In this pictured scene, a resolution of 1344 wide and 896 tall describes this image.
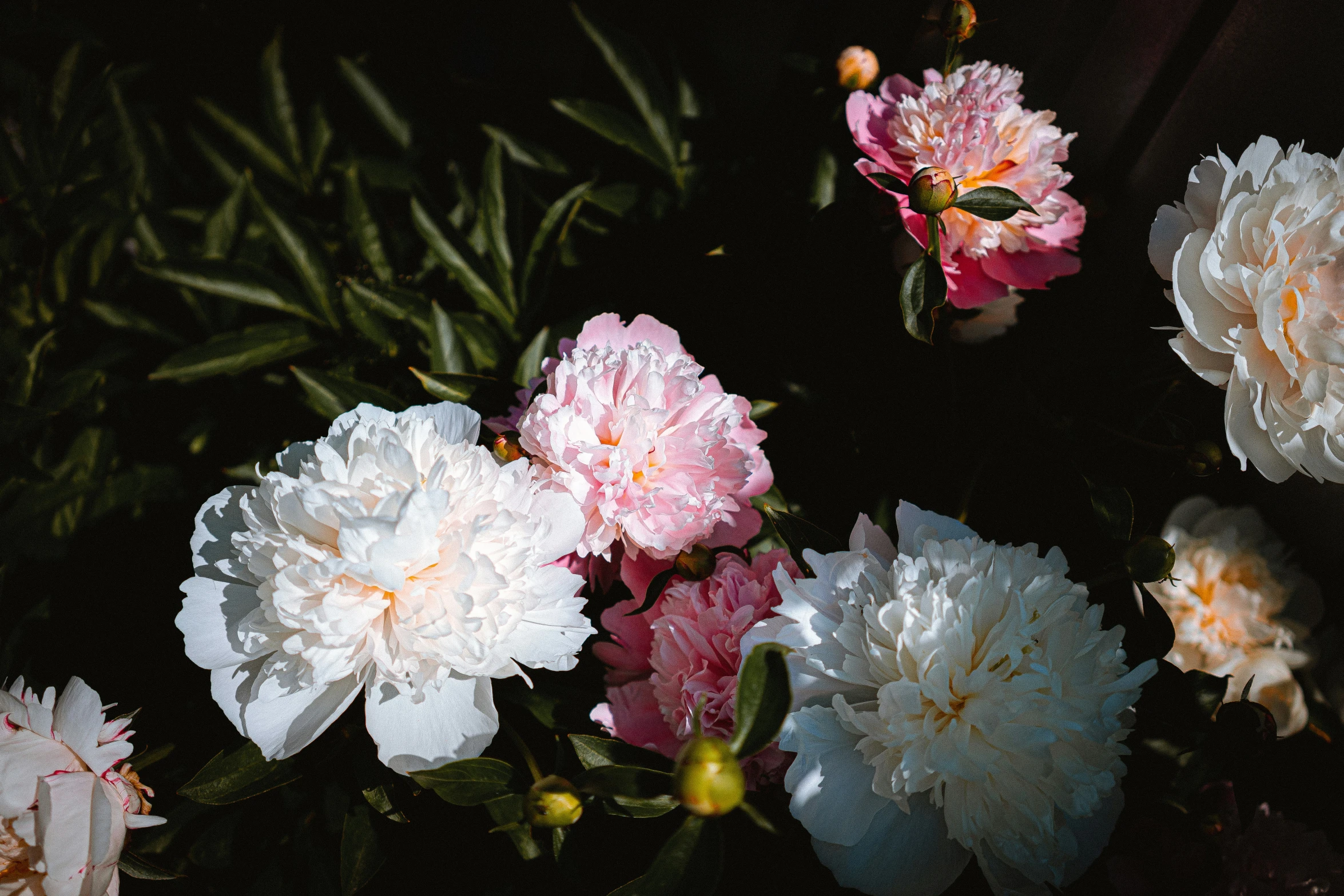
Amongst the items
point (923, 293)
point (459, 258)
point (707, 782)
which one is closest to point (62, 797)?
point (707, 782)

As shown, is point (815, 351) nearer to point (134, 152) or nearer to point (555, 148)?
point (555, 148)

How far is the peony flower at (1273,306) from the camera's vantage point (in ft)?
1.71

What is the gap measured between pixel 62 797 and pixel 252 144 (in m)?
0.90

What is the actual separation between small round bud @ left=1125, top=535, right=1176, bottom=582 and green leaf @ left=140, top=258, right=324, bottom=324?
0.85 m

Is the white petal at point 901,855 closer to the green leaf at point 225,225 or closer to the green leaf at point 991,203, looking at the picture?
the green leaf at point 991,203

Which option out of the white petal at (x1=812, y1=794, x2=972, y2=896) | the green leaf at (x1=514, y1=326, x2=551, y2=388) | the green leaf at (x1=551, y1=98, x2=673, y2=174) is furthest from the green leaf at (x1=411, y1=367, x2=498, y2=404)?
the white petal at (x1=812, y1=794, x2=972, y2=896)

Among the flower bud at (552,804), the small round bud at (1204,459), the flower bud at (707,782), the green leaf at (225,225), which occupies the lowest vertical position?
the green leaf at (225,225)

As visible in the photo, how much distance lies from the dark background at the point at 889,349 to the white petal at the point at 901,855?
0.08 meters

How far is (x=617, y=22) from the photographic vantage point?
4.62 ft

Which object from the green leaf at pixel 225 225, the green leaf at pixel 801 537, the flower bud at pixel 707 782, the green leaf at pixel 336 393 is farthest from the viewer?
the green leaf at pixel 225 225

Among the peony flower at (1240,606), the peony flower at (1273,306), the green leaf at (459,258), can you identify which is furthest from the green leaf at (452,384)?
the peony flower at (1240,606)

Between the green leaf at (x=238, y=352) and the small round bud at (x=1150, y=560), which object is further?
the green leaf at (x=238, y=352)

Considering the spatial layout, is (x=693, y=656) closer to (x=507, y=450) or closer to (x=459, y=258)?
(x=507, y=450)

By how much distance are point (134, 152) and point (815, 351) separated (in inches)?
39.1
